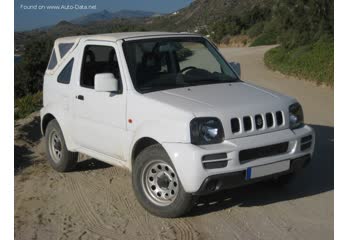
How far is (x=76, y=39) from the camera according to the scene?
711 cm

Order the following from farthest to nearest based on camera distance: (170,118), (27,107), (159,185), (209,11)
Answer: (209,11)
(27,107)
(159,185)
(170,118)

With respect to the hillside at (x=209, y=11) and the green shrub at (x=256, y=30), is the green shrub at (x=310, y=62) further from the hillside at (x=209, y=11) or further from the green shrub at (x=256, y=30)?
the hillside at (x=209, y=11)

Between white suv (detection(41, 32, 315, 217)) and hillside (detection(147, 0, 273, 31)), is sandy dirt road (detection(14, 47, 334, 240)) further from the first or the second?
hillside (detection(147, 0, 273, 31))

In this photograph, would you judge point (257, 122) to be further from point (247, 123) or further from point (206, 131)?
point (206, 131)

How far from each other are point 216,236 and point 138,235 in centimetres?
77

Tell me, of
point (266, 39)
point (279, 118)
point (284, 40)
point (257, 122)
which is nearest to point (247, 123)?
point (257, 122)

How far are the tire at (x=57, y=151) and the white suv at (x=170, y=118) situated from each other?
0.02 meters

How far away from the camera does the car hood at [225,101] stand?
16.9ft

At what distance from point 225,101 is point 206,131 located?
1.65 ft

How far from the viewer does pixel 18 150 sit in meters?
9.08

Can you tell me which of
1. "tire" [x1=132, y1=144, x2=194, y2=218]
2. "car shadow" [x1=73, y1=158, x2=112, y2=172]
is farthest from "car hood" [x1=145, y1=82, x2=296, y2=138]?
"car shadow" [x1=73, y1=158, x2=112, y2=172]

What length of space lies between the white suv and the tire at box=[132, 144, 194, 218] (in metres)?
0.01
